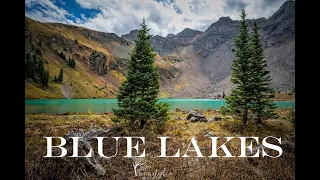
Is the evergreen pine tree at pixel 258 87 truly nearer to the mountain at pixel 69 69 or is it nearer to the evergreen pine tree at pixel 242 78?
the evergreen pine tree at pixel 242 78

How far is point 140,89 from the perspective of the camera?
995 cm

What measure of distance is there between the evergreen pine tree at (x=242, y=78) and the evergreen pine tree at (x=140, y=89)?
17.4ft

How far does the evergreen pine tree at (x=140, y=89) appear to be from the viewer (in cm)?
986

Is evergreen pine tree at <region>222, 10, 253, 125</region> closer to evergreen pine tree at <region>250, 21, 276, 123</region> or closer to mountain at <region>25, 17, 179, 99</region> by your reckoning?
evergreen pine tree at <region>250, 21, 276, 123</region>

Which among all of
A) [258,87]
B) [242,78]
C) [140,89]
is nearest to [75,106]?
[140,89]

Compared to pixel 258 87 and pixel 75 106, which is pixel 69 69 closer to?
pixel 75 106

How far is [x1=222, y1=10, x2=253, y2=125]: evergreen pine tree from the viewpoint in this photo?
12148 mm

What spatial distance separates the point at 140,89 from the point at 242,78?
7320 mm

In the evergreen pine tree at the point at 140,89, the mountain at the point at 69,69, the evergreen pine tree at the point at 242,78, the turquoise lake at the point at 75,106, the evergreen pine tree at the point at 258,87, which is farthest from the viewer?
the mountain at the point at 69,69

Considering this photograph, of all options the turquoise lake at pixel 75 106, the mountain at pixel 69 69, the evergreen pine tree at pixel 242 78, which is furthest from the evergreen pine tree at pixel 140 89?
the mountain at pixel 69 69

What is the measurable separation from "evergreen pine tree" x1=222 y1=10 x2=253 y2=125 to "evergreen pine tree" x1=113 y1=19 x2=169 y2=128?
17.4 ft

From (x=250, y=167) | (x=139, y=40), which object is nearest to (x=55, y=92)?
(x=139, y=40)
